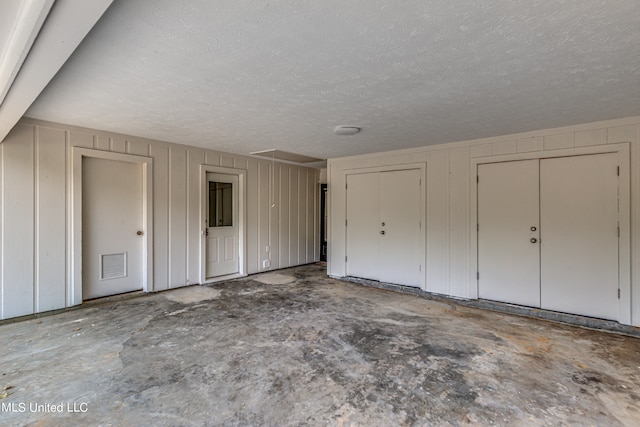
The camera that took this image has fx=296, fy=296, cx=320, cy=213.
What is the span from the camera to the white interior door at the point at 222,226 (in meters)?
5.36

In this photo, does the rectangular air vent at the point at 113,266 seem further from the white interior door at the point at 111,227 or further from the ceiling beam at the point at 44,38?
the ceiling beam at the point at 44,38

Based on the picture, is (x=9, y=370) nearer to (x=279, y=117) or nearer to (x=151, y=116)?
(x=151, y=116)

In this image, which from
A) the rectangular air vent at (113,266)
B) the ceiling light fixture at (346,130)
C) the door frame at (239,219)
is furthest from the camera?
the door frame at (239,219)

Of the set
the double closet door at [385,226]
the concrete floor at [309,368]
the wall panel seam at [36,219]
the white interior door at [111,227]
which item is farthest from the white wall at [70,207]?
the double closet door at [385,226]

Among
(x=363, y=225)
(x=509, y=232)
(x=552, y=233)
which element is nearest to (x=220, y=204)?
(x=363, y=225)

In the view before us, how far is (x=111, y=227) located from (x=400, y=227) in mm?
4416

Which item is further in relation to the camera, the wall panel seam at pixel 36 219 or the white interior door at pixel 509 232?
the white interior door at pixel 509 232

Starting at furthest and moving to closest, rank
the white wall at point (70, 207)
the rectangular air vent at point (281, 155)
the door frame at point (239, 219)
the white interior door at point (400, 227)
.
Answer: the rectangular air vent at point (281, 155) < the door frame at point (239, 219) < the white interior door at point (400, 227) < the white wall at point (70, 207)

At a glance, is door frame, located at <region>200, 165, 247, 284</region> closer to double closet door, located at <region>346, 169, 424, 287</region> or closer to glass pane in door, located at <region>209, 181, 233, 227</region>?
glass pane in door, located at <region>209, 181, 233, 227</region>

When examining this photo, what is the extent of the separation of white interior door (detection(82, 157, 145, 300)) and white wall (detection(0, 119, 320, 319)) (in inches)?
8.5

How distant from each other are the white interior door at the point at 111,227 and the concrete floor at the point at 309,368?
0.42 m

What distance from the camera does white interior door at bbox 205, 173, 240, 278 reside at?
5.36m

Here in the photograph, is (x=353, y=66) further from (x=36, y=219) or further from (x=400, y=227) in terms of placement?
(x=36, y=219)

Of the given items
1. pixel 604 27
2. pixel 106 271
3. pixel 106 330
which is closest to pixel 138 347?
pixel 106 330
